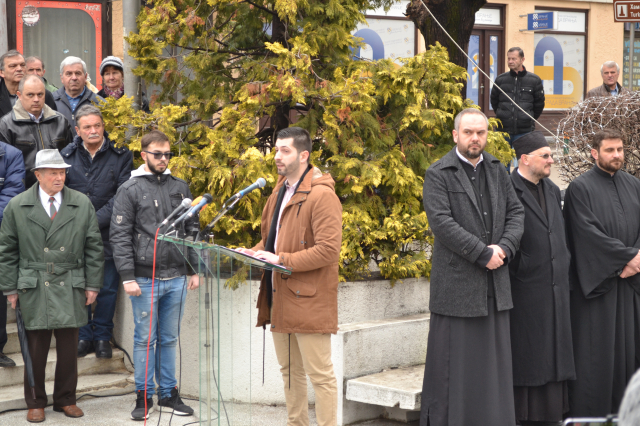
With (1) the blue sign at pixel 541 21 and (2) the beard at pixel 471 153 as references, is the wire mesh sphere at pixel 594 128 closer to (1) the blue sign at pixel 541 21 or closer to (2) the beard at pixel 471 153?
(2) the beard at pixel 471 153

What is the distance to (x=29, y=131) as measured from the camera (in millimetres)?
6461

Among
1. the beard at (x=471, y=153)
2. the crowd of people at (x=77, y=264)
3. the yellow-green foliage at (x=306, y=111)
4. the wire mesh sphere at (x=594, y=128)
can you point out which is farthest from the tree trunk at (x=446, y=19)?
the crowd of people at (x=77, y=264)

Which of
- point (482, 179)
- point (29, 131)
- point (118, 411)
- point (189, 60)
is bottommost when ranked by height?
point (118, 411)

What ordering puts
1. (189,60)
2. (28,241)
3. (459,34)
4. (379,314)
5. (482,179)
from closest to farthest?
1. (482,179)
2. (28,241)
3. (379,314)
4. (189,60)
5. (459,34)

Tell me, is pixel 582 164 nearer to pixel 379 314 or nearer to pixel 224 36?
pixel 379 314

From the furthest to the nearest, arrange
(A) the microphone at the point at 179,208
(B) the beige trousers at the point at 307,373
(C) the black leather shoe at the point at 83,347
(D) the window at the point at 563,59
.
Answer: (D) the window at the point at 563,59 → (C) the black leather shoe at the point at 83,347 → (B) the beige trousers at the point at 307,373 → (A) the microphone at the point at 179,208

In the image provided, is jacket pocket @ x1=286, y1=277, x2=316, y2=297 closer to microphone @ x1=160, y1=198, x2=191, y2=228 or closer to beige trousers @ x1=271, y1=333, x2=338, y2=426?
beige trousers @ x1=271, y1=333, x2=338, y2=426

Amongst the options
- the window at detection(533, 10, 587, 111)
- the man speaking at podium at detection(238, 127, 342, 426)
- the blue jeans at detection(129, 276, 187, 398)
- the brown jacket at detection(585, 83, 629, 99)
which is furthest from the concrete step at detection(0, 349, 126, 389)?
the window at detection(533, 10, 587, 111)

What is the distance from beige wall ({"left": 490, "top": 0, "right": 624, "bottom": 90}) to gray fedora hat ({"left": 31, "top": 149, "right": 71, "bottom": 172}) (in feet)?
50.1

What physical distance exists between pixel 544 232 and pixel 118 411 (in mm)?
3455

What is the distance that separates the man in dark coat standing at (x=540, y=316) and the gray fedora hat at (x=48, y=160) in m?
3.36

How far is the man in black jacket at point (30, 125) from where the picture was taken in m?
6.39

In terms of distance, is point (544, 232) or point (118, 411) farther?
point (118, 411)

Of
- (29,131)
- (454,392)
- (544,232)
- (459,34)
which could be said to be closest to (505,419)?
(454,392)
